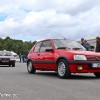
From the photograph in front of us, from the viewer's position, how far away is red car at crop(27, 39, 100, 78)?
12438 millimetres

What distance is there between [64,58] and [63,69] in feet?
1.31

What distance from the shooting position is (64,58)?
12.8 meters

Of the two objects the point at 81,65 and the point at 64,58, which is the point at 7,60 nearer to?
the point at 64,58

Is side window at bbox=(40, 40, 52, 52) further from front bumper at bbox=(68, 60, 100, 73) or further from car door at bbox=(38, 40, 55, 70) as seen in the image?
front bumper at bbox=(68, 60, 100, 73)

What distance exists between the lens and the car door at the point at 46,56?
45.0 ft

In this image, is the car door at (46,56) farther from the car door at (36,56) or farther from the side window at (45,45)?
the car door at (36,56)

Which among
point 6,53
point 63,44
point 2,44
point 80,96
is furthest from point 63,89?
point 2,44

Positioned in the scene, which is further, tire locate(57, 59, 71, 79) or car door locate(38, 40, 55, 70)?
car door locate(38, 40, 55, 70)

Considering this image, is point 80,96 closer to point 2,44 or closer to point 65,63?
point 65,63

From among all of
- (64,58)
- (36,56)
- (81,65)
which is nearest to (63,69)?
(64,58)

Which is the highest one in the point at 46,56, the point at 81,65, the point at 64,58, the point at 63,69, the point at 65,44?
the point at 65,44

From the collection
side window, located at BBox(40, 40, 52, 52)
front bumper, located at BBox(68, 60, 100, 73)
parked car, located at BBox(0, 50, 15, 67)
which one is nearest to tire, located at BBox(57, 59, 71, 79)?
front bumper, located at BBox(68, 60, 100, 73)

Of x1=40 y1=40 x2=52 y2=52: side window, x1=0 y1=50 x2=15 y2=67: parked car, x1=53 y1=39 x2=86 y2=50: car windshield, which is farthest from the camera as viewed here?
x1=0 y1=50 x2=15 y2=67: parked car

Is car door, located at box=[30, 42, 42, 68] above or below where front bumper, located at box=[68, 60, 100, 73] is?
above
